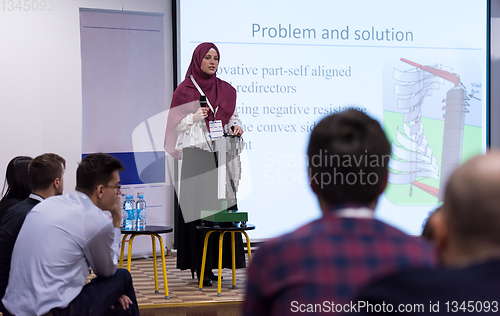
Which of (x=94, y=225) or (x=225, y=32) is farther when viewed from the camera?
(x=225, y=32)

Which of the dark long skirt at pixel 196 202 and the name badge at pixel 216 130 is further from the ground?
the name badge at pixel 216 130

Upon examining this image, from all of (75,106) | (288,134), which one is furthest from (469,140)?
(75,106)

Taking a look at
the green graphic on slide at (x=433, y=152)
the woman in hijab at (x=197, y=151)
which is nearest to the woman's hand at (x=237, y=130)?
the woman in hijab at (x=197, y=151)

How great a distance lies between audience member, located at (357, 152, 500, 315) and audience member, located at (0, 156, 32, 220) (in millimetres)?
2339

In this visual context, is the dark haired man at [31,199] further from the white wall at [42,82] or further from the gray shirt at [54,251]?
the white wall at [42,82]

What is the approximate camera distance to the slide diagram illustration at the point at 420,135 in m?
5.50

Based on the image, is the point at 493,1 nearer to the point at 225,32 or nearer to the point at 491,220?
the point at 225,32

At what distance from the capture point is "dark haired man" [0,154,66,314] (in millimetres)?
2371

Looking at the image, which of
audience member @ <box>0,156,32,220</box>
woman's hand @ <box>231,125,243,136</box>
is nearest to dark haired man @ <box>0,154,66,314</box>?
audience member @ <box>0,156,32,220</box>

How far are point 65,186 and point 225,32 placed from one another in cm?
204

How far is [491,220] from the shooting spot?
672 millimetres

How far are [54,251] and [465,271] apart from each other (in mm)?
1727

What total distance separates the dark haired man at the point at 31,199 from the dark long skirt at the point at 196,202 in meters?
1.22

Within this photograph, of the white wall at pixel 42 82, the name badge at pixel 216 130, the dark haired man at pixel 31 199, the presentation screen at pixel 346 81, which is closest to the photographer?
the dark haired man at pixel 31 199
